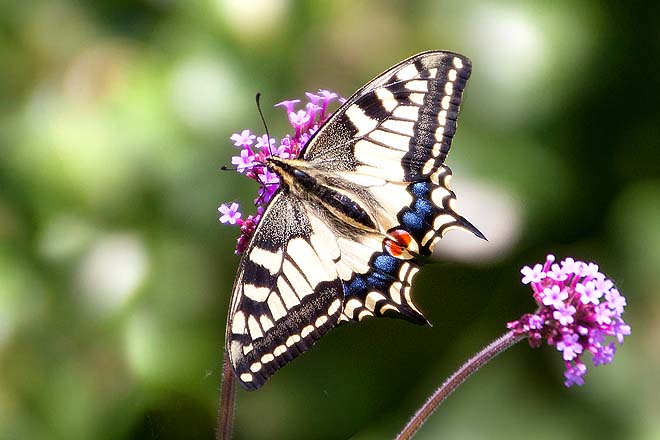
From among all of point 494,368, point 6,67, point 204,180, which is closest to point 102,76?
point 6,67

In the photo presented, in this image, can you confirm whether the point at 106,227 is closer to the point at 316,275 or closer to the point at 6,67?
the point at 6,67

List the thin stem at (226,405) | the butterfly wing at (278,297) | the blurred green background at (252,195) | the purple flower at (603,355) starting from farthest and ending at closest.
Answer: the blurred green background at (252,195) < the thin stem at (226,405) < the purple flower at (603,355) < the butterfly wing at (278,297)

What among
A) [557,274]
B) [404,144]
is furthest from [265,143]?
[557,274]

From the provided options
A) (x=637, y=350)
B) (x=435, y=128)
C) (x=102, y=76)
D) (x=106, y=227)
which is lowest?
(x=637, y=350)

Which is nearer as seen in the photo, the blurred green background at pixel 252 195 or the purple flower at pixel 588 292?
the purple flower at pixel 588 292

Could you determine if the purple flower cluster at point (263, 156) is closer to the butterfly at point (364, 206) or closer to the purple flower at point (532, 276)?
the butterfly at point (364, 206)

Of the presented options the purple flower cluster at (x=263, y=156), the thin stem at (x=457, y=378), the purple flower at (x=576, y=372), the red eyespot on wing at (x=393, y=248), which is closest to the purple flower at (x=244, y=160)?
the purple flower cluster at (x=263, y=156)

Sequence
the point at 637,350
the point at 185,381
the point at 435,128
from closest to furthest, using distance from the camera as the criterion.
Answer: the point at 435,128, the point at 185,381, the point at 637,350
